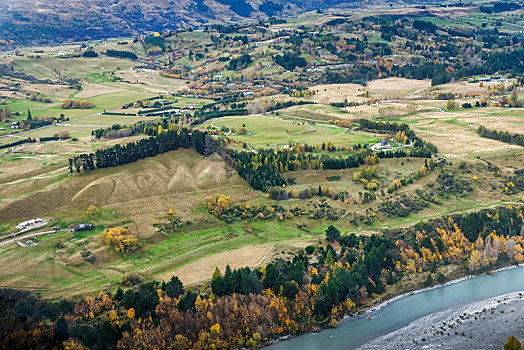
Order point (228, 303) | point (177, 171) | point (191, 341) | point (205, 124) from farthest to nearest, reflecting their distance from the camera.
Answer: point (205, 124) < point (177, 171) < point (228, 303) < point (191, 341)

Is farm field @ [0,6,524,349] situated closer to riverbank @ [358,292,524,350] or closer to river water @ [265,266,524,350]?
river water @ [265,266,524,350]

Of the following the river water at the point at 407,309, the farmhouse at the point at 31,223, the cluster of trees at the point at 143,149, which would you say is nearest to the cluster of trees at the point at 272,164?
the cluster of trees at the point at 143,149

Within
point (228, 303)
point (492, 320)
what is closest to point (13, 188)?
point (228, 303)

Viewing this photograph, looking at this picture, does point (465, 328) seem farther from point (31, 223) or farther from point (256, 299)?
point (31, 223)

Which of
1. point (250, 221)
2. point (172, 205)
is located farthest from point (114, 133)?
point (250, 221)

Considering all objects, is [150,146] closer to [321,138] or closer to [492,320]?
[321,138]

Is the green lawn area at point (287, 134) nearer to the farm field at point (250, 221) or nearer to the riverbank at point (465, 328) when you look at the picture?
the farm field at point (250, 221)

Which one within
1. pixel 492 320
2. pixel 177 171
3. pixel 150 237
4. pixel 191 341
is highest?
pixel 177 171

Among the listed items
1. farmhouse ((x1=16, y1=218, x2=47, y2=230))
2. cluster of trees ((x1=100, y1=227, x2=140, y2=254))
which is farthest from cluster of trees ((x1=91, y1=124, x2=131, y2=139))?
cluster of trees ((x1=100, y1=227, x2=140, y2=254))
